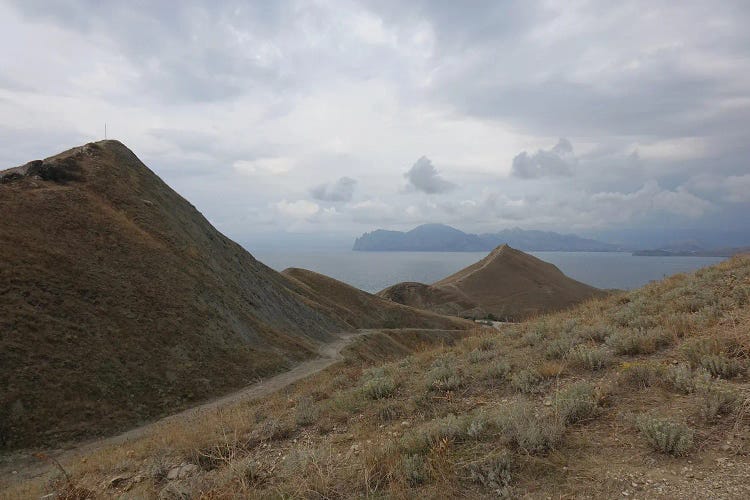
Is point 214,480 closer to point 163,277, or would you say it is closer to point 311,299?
point 163,277

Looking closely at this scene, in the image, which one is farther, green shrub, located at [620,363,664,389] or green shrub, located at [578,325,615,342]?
green shrub, located at [578,325,615,342]

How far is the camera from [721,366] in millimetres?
5758

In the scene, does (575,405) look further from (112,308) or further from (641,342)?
(112,308)

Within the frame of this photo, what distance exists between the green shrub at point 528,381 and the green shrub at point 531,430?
4.54ft

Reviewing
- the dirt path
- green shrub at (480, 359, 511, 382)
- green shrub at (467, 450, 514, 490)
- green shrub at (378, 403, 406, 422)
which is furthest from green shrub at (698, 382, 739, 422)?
the dirt path

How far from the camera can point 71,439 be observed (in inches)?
607

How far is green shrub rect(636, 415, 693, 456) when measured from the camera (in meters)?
4.25

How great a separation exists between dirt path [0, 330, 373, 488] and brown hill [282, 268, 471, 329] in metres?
18.3

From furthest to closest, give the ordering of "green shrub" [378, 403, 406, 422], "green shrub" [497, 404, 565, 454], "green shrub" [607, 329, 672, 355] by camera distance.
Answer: "green shrub" [607, 329, 672, 355], "green shrub" [378, 403, 406, 422], "green shrub" [497, 404, 565, 454]

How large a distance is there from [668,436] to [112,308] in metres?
24.5

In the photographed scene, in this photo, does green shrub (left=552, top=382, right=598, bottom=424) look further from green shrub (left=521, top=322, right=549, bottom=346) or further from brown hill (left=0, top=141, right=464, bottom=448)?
brown hill (left=0, top=141, right=464, bottom=448)

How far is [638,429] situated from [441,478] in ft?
8.17

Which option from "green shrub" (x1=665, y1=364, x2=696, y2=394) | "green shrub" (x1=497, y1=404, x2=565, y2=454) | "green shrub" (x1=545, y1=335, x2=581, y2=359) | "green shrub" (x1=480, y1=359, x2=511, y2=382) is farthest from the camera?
"green shrub" (x1=545, y1=335, x2=581, y2=359)

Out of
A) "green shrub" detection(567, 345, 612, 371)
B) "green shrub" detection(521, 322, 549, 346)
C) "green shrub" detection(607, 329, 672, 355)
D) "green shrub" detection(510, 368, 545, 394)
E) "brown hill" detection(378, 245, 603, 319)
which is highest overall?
"green shrub" detection(607, 329, 672, 355)
